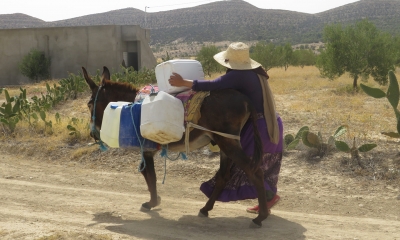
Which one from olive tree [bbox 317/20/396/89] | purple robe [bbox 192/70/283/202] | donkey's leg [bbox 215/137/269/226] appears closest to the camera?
donkey's leg [bbox 215/137/269/226]

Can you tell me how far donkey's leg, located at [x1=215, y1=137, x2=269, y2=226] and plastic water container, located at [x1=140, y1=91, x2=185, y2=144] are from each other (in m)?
0.57

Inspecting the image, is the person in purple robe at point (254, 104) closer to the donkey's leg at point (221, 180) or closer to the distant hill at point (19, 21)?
the donkey's leg at point (221, 180)

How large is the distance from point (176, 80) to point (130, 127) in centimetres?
81

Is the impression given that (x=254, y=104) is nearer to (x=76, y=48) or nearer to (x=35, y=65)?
(x=76, y=48)

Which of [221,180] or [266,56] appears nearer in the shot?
[221,180]

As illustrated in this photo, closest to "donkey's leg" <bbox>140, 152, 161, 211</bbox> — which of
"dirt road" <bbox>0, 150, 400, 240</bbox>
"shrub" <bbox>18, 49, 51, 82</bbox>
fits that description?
"dirt road" <bbox>0, 150, 400, 240</bbox>

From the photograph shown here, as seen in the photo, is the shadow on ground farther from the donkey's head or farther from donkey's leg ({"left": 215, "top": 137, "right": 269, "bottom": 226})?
the donkey's head

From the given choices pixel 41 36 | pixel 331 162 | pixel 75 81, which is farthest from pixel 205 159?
pixel 41 36

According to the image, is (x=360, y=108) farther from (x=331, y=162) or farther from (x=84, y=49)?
(x=84, y=49)

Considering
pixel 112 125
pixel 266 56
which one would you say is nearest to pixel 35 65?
pixel 266 56

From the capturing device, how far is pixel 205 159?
9.17m

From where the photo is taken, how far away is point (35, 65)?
99.5ft

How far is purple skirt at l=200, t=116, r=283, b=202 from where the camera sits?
20.1 feet

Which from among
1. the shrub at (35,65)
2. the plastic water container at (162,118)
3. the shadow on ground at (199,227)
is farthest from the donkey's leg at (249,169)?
the shrub at (35,65)
